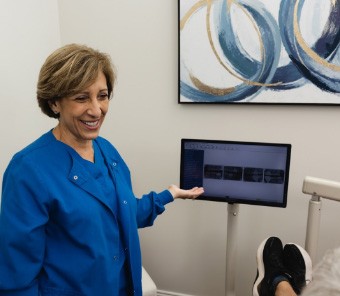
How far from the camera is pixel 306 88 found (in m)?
1.42

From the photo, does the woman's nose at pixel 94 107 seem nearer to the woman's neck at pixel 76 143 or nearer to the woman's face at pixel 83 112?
the woman's face at pixel 83 112

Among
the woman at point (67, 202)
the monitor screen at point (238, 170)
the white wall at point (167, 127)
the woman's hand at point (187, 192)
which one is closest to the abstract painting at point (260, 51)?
the white wall at point (167, 127)

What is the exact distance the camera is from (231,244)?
4.70 ft

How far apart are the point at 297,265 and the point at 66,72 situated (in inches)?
39.4

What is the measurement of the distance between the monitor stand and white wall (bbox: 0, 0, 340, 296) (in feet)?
0.83

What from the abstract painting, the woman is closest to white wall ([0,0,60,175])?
the woman

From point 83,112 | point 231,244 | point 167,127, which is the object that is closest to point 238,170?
point 231,244

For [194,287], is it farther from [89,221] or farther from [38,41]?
[38,41]

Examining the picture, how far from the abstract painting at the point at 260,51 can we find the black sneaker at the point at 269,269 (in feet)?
2.06

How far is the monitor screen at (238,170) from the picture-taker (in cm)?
124

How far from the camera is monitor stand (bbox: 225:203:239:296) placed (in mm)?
1388

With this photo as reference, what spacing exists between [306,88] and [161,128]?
2.30ft

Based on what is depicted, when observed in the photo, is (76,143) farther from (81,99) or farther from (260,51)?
(260,51)

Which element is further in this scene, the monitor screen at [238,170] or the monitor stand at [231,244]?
the monitor stand at [231,244]
